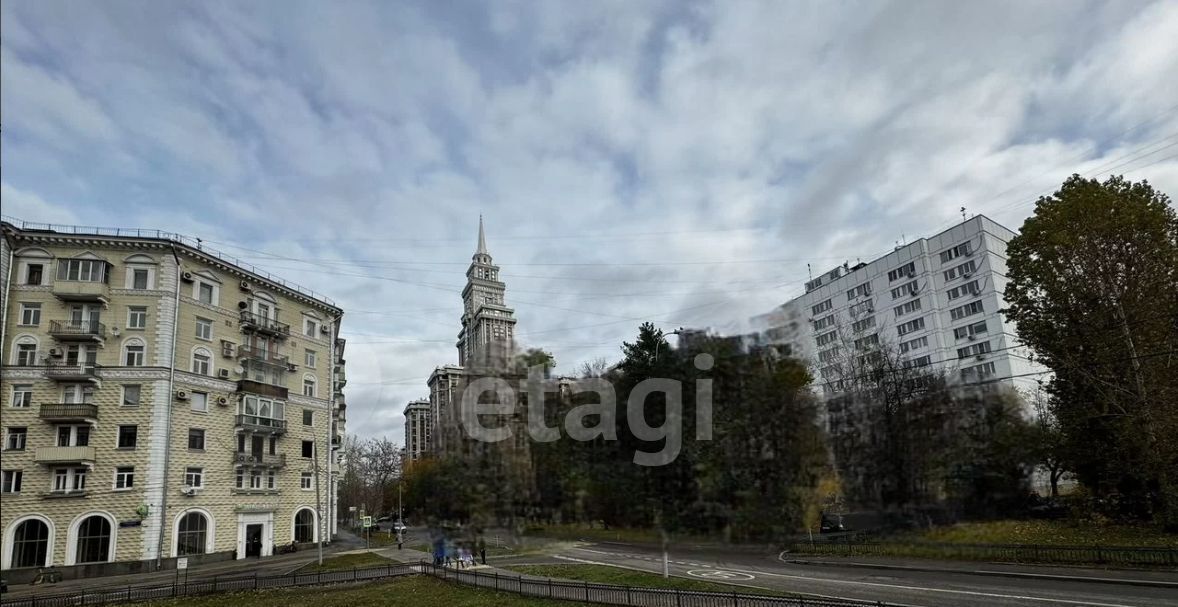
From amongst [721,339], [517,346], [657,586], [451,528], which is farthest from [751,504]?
[657,586]

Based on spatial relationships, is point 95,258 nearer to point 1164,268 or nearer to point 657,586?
point 657,586

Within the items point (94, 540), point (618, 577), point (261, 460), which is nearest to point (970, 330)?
point (618, 577)

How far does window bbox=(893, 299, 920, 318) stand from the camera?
6569 centimetres

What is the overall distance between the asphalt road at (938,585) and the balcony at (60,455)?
36.1 metres

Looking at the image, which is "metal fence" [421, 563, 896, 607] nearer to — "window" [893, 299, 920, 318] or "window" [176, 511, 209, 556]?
"window" [176, 511, 209, 556]

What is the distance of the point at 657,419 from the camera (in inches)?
251

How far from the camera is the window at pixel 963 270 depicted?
195 feet

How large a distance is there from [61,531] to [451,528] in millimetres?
45170

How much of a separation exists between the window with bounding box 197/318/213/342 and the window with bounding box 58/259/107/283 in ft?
20.9

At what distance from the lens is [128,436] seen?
41.2 metres

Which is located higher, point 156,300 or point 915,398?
point 156,300

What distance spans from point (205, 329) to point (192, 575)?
17835mm

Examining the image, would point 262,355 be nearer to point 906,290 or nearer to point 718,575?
point 718,575

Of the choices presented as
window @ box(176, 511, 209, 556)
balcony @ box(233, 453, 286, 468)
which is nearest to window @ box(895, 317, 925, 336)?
balcony @ box(233, 453, 286, 468)
